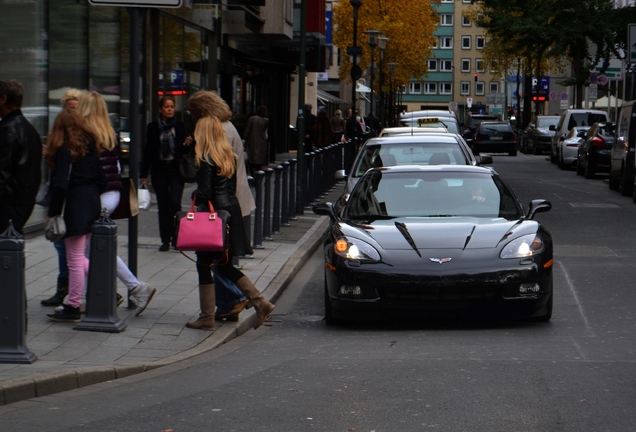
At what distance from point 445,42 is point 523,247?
15101cm

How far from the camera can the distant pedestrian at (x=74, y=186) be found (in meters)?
9.59

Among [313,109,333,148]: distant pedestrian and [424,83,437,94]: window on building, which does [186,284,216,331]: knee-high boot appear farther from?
[424,83,437,94]: window on building

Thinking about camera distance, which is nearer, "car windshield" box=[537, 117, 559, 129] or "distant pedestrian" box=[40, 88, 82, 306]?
"distant pedestrian" box=[40, 88, 82, 306]

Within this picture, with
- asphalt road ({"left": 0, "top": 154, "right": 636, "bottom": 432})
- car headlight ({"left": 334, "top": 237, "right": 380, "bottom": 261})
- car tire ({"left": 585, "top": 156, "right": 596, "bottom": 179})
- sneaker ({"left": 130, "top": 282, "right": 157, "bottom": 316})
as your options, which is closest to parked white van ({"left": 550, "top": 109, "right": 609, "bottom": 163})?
car tire ({"left": 585, "top": 156, "right": 596, "bottom": 179})

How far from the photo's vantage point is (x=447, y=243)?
10023 mm

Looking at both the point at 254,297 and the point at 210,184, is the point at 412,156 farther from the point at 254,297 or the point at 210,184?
the point at 210,184

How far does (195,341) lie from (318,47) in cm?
3619

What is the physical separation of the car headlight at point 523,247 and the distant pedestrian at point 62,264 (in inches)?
135

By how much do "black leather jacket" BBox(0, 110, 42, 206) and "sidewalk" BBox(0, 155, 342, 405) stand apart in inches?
40.2

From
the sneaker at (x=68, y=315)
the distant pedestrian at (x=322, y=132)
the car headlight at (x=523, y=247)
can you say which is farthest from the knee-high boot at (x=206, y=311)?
the distant pedestrian at (x=322, y=132)

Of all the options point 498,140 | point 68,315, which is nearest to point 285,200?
point 68,315

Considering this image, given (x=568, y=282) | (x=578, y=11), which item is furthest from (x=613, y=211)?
(x=578, y=11)

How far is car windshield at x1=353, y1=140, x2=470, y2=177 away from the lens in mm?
16016

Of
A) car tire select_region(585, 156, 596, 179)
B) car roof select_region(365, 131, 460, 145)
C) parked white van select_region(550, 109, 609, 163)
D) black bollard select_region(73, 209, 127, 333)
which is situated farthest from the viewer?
parked white van select_region(550, 109, 609, 163)
